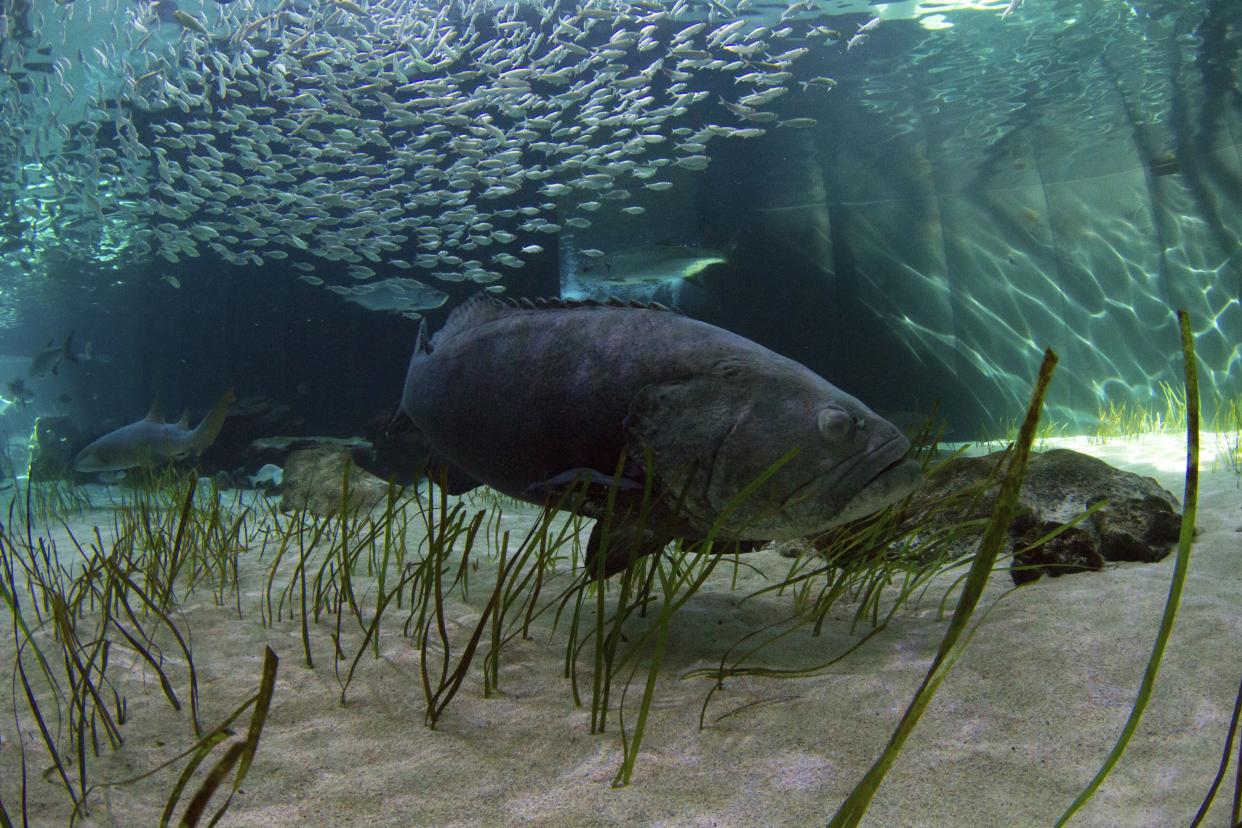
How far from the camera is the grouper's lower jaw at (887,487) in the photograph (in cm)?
202

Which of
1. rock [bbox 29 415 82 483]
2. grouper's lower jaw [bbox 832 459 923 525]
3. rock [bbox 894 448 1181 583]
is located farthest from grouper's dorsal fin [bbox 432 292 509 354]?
rock [bbox 29 415 82 483]

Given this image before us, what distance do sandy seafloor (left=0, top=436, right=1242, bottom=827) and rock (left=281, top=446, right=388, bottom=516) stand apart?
16.0 feet

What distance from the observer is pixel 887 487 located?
6.63 feet

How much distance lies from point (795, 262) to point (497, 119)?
7269 millimetres

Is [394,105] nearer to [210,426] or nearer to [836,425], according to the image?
[210,426]

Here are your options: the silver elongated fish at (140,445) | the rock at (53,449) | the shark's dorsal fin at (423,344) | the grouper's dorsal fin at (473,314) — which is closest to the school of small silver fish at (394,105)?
the silver elongated fish at (140,445)

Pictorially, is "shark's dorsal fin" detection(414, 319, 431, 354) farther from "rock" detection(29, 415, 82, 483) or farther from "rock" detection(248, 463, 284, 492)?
"rock" detection(29, 415, 82, 483)

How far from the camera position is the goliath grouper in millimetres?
2068

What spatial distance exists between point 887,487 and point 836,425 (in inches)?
9.8

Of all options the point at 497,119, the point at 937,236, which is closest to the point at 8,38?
the point at 497,119

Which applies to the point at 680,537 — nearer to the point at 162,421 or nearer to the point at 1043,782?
the point at 1043,782

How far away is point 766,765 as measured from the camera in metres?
1.58

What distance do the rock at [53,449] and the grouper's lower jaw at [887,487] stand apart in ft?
42.3

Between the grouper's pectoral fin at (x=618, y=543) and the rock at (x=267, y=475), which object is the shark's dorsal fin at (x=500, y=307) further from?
the rock at (x=267, y=475)
